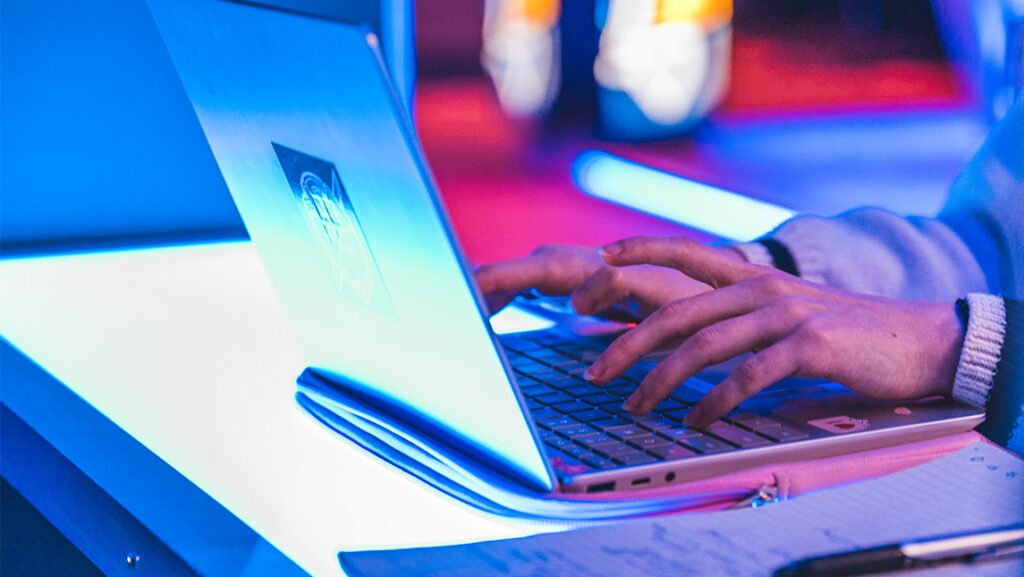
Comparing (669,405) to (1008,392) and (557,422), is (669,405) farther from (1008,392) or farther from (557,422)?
(1008,392)

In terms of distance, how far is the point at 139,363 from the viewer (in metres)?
0.66

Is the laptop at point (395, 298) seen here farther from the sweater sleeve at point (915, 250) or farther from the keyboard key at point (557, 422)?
the sweater sleeve at point (915, 250)

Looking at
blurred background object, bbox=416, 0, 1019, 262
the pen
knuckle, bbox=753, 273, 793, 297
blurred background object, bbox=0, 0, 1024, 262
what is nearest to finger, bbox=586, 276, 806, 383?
knuckle, bbox=753, 273, 793, 297

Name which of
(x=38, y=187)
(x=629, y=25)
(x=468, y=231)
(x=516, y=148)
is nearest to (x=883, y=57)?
(x=629, y=25)

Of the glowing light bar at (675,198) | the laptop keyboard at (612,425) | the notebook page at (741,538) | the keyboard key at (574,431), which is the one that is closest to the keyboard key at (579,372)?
the laptop keyboard at (612,425)

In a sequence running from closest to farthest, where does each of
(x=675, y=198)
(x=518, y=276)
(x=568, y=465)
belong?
(x=568, y=465), (x=518, y=276), (x=675, y=198)

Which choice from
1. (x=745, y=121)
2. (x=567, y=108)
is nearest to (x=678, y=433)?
(x=567, y=108)

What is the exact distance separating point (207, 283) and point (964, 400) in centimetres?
76

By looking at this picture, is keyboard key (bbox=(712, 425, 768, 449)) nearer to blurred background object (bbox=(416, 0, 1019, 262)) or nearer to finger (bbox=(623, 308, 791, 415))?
finger (bbox=(623, 308, 791, 415))

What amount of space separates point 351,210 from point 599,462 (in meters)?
0.16

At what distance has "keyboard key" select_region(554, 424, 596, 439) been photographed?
0.47 metres

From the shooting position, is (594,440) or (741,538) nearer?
(741,538)

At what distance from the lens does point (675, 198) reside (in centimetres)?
216

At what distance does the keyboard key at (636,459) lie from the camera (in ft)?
1.39
